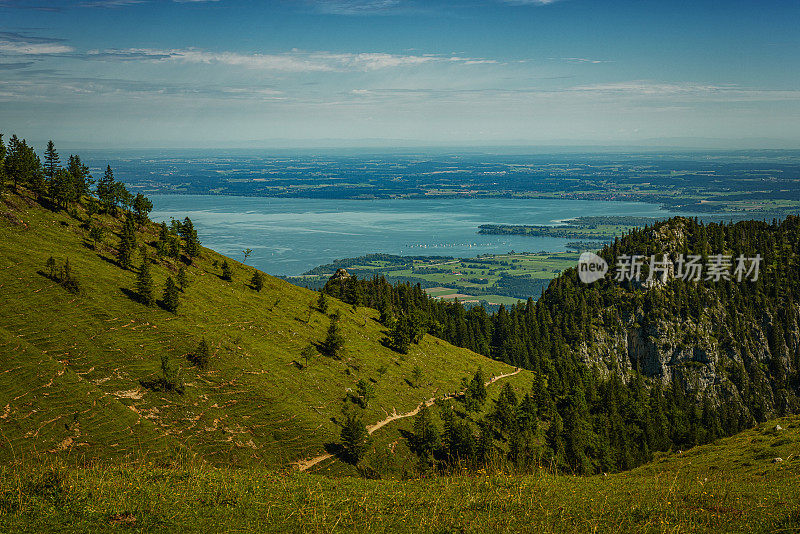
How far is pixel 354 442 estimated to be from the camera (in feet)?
234

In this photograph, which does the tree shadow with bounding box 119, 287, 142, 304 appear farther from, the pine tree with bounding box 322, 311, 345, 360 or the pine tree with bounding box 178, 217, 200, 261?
the pine tree with bounding box 322, 311, 345, 360

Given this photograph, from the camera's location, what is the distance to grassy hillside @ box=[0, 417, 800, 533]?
21.2 meters

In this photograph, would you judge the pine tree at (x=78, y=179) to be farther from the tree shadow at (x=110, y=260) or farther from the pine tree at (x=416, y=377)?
the pine tree at (x=416, y=377)

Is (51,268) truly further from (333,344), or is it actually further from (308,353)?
(333,344)

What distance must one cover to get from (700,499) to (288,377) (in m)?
69.2

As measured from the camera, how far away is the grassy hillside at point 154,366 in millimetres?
60312

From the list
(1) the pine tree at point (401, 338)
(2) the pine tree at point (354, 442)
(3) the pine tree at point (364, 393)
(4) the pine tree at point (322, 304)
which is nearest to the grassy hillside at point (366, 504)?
(2) the pine tree at point (354, 442)

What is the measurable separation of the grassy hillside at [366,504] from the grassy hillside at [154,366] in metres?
28.3

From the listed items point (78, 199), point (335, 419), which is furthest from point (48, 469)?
point (78, 199)

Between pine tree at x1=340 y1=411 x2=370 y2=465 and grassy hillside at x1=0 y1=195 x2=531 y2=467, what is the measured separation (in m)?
3.46

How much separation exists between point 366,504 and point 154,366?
196 ft

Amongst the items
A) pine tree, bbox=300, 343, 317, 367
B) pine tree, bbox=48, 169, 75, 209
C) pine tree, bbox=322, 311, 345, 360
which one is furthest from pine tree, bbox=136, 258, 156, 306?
pine tree, bbox=48, 169, 75, 209

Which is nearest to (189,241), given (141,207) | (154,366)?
(141,207)

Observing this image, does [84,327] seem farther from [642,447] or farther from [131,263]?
[642,447]
